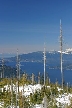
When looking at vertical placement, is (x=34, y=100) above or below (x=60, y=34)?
below

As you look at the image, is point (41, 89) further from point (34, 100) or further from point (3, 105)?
point (3, 105)

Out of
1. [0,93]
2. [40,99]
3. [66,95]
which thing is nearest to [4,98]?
[0,93]

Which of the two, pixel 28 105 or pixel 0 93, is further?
pixel 0 93

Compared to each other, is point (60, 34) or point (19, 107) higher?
point (60, 34)

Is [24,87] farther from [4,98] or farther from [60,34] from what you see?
[60,34]

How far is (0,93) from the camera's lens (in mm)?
35969

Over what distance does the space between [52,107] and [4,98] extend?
791 centimetres

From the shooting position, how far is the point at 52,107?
28594 mm

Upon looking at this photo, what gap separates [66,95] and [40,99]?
154 inches

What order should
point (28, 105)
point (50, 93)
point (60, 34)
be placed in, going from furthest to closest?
point (60, 34), point (50, 93), point (28, 105)

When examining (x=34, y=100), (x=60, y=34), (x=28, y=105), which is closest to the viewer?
(x=28, y=105)

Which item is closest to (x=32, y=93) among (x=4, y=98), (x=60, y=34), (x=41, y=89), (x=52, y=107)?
(x=41, y=89)

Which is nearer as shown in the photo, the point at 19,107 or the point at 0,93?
the point at 19,107

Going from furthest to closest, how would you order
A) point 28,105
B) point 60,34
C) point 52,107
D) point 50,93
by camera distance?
point 60,34 → point 50,93 → point 28,105 → point 52,107
